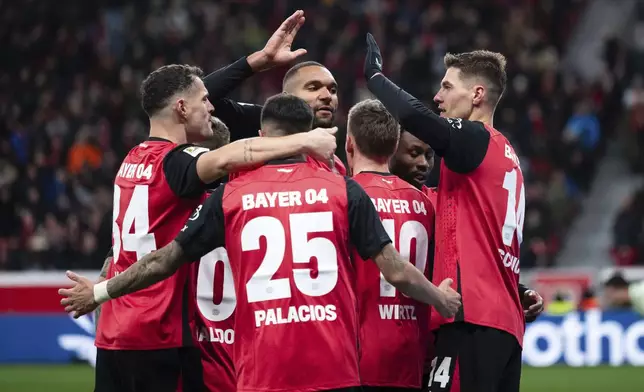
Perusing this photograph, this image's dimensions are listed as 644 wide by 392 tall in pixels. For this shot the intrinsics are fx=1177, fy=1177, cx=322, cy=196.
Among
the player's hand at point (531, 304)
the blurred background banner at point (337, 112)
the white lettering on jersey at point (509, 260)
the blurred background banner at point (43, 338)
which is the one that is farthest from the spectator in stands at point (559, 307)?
the white lettering on jersey at point (509, 260)

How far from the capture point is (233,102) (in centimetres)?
870

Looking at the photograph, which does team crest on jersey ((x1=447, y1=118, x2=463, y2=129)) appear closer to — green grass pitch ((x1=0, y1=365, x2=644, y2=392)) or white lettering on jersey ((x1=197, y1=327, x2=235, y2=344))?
white lettering on jersey ((x1=197, y1=327, x2=235, y2=344))

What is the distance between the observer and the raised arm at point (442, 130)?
21.5 feet

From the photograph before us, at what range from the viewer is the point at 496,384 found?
6.65 meters

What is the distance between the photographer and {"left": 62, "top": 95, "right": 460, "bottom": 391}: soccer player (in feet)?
19.7

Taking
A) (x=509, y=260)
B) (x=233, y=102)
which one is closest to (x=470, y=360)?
(x=509, y=260)

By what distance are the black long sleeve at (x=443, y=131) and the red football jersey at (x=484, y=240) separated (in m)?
0.09

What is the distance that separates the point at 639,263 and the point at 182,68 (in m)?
14.5

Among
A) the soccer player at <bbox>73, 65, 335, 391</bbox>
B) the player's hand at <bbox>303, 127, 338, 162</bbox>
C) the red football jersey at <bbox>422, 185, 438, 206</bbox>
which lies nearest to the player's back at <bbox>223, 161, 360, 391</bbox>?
the player's hand at <bbox>303, 127, 338, 162</bbox>

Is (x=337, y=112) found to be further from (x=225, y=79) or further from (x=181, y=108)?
(x=181, y=108)

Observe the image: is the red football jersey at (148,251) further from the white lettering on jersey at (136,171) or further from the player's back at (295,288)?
the player's back at (295,288)

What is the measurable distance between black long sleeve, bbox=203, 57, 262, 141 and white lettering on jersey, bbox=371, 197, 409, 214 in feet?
6.45

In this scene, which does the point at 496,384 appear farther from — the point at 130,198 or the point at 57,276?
the point at 57,276

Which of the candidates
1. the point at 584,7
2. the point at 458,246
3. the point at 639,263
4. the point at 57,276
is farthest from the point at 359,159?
the point at 584,7
